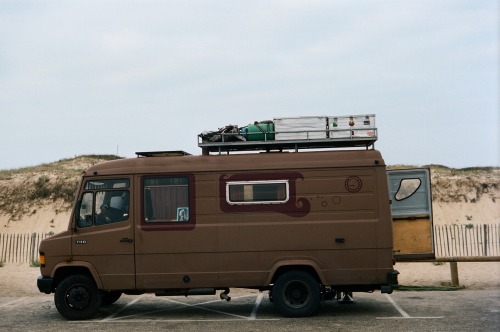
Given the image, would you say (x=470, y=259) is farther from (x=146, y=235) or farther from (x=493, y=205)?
(x=493, y=205)

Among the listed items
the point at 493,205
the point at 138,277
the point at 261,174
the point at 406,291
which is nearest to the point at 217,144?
the point at 261,174

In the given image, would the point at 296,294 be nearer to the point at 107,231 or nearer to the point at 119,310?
the point at 107,231

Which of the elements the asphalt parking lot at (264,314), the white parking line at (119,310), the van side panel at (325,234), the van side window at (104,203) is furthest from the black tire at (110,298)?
the van side panel at (325,234)

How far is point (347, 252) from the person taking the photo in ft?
37.7

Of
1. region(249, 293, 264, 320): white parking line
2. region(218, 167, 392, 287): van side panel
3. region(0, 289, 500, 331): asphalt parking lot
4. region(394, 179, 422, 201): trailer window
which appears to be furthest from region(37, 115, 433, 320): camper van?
region(249, 293, 264, 320): white parking line

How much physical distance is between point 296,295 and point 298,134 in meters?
3.18

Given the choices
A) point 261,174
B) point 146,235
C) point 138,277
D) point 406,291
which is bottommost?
→ point 406,291

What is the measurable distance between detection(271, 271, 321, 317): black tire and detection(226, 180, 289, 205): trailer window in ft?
4.87

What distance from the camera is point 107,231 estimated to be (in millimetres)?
11992

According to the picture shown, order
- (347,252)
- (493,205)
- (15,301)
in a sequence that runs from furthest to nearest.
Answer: (493,205) → (15,301) → (347,252)

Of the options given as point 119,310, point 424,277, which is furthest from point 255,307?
point 424,277

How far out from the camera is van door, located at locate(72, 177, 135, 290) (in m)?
11.9

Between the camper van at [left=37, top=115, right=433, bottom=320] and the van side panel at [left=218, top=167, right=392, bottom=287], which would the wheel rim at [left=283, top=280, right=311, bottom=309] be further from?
the van side panel at [left=218, top=167, right=392, bottom=287]

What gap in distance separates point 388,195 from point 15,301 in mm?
9739
